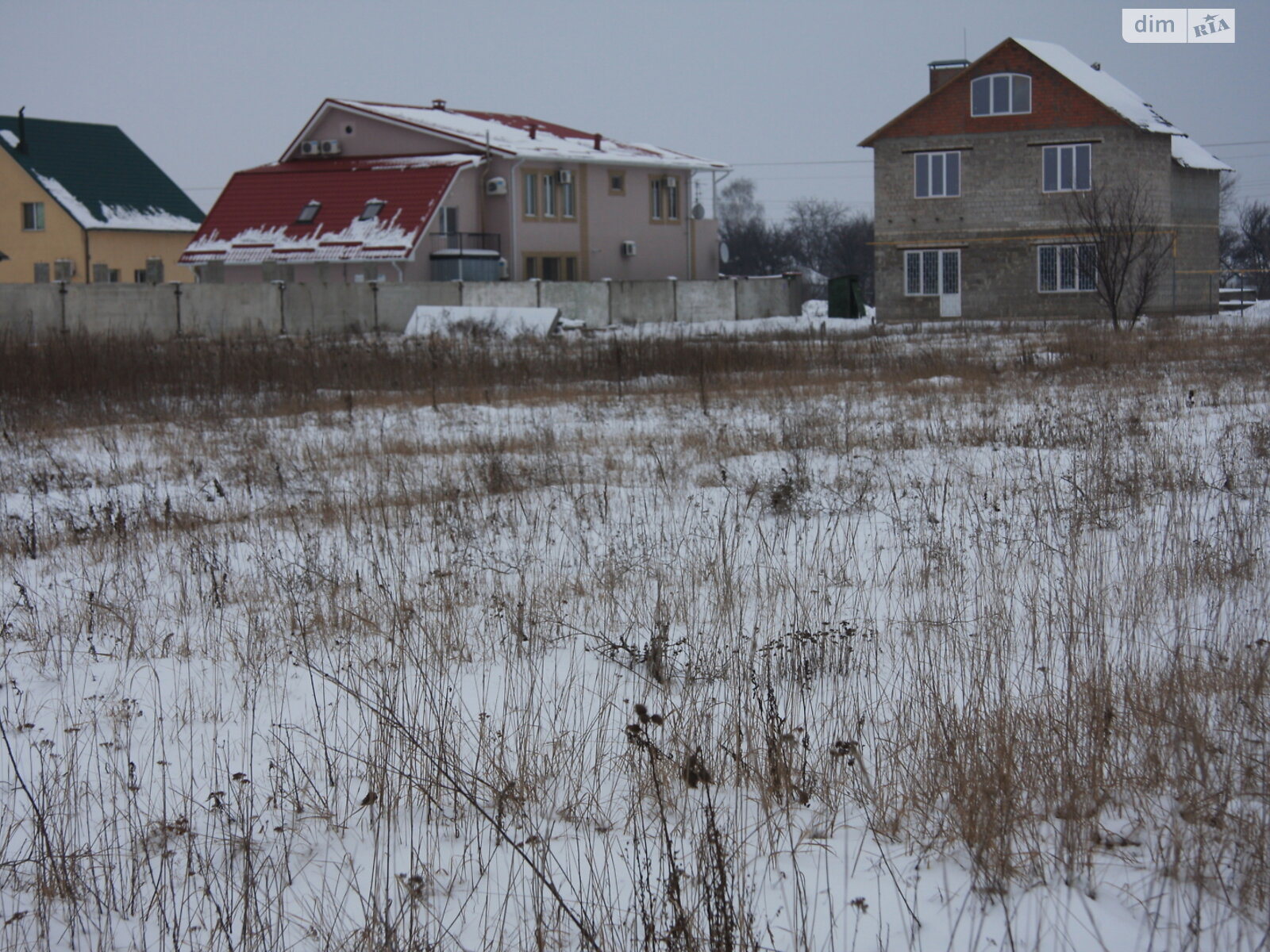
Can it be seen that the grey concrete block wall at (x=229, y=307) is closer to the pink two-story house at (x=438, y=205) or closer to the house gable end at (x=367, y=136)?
the pink two-story house at (x=438, y=205)

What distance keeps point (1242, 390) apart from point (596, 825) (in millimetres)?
11877

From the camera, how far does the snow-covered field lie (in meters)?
3.30

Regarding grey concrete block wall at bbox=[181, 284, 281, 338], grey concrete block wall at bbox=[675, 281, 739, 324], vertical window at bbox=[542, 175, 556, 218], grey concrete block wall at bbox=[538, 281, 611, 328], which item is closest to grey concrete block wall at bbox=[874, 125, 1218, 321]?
grey concrete block wall at bbox=[675, 281, 739, 324]

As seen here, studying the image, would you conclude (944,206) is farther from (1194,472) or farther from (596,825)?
(596,825)

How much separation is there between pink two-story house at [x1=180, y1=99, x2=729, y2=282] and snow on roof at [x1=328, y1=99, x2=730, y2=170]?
0.11 m

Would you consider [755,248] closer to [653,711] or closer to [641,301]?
[641,301]

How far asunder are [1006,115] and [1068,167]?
2.64 m

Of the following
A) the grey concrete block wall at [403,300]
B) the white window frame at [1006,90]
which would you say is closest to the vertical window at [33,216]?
the grey concrete block wall at [403,300]

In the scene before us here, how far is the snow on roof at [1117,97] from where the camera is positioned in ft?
128

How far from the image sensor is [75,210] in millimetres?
48219

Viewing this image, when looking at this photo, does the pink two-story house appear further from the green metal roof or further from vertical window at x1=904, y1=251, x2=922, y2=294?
vertical window at x1=904, y1=251, x2=922, y2=294

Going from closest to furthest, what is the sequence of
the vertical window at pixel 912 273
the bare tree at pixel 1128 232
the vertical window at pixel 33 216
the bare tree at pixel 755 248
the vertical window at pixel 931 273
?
the bare tree at pixel 1128 232 → the vertical window at pixel 931 273 → the vertical window at pixel 912 273 → the vertical window at pixel 33 216 → the bare tree at pixel 755 248

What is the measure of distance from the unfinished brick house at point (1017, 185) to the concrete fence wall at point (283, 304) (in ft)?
31.5

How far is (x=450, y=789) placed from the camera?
3.94 metres
